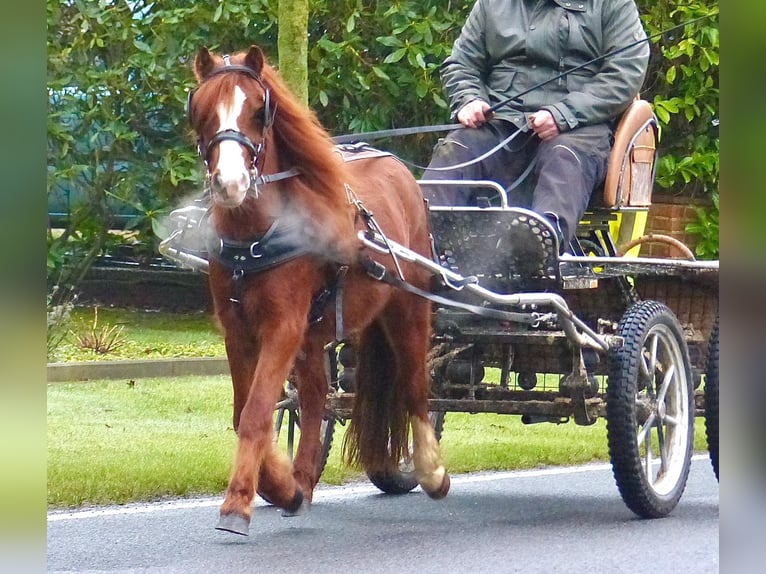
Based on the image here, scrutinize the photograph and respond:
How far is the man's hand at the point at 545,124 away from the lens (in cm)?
630

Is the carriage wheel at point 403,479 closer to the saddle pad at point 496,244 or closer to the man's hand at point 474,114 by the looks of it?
the saddle pad at point 496,244

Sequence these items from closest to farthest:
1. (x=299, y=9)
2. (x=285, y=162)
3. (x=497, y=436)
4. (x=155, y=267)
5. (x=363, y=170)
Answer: (x=285, y=162) → (x=363, y=170) → (x=299, y=9) → (x=497, y=436) → (x=155, y=267)

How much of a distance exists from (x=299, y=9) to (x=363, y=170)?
236 cm

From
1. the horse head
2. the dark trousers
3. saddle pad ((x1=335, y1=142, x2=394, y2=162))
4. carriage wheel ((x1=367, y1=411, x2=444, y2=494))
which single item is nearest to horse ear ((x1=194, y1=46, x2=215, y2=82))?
the horse head

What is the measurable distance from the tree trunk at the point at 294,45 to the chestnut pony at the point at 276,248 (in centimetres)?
202

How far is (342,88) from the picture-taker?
37.0ft

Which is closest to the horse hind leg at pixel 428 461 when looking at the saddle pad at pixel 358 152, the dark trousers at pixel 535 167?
the dark trousers at pixel 535 167

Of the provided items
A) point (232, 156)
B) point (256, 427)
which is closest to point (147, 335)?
point (256, 427)

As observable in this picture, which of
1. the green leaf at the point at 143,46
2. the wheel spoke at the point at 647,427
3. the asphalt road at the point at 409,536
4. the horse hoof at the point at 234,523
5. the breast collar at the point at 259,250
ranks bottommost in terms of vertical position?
the asphalt road at the point at 409,536

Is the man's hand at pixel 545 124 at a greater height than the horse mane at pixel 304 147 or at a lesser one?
greater

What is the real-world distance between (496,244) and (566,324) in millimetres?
476

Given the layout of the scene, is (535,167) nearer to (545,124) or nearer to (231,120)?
(545,124)

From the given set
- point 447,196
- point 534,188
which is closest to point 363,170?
point 447,196

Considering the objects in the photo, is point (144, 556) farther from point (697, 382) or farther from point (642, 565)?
point (697, 382)
